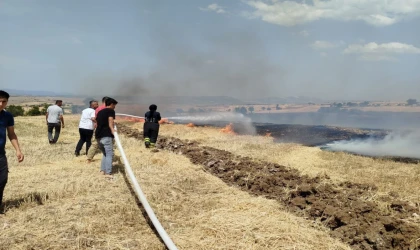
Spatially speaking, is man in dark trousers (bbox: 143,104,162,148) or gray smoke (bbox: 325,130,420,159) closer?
man in dark trousers (bbox: 143,104,162,148)

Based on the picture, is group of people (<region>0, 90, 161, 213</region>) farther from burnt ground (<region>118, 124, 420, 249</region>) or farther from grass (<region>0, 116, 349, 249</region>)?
burnt ground (<region>118, 124, 420, 249</region>)

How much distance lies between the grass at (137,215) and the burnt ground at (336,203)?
1.11 feet

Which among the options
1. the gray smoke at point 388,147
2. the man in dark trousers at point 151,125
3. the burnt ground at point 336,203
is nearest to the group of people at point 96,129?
the man in dark trousers at point 151,125

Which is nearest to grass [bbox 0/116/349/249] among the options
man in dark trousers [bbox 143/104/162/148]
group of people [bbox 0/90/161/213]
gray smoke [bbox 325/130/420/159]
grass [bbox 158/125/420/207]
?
group of people [bbox 0/90/161/213]

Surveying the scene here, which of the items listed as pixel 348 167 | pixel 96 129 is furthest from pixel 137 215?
pixel 348 167

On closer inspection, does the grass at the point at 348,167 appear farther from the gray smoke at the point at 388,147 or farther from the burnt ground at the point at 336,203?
the gray smoke at the point at 388,147

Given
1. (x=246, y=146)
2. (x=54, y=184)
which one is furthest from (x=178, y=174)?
(x=246, y=146)

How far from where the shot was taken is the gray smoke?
15438 millimetres

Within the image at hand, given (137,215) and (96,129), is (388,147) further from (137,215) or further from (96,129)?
(137,215)

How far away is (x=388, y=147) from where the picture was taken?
17797mm

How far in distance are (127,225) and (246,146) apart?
9891mm

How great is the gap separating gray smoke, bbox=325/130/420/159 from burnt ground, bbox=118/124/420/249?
26.8 feet

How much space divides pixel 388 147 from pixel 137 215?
16.3 m

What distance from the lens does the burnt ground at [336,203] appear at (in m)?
5.02
